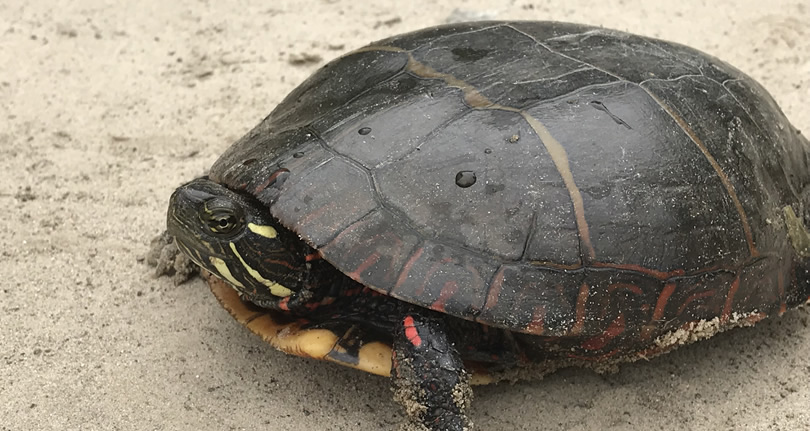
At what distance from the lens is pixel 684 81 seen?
350 cm

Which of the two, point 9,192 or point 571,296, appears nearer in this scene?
point 571,296

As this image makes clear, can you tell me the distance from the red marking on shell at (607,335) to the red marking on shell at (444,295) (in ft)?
2.30

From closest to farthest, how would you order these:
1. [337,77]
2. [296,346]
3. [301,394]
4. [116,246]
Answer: [296,346] → [301,394] → [337,77] → [116,246]

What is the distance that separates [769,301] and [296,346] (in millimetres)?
2194

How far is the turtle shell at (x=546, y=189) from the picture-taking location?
2904mm

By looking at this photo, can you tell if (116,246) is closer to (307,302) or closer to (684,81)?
(307,302)

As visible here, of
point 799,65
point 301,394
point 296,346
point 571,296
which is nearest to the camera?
point 571,296

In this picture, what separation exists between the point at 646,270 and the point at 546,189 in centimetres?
53

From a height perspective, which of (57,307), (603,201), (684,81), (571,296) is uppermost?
(684,81)

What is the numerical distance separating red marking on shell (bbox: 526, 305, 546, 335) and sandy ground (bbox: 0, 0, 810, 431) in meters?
0.61

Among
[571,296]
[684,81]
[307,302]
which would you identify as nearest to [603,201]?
[571,296]

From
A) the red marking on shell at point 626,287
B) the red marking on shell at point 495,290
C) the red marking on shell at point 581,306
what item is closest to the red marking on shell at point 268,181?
the red marking on shell at point 495,290

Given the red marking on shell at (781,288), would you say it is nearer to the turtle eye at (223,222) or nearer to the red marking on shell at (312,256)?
the red marking on shell at (312,256)

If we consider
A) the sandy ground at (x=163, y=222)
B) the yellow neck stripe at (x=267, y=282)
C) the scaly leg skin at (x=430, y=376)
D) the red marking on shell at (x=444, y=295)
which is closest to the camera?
the red marking on shell at (x=444, y=295)
